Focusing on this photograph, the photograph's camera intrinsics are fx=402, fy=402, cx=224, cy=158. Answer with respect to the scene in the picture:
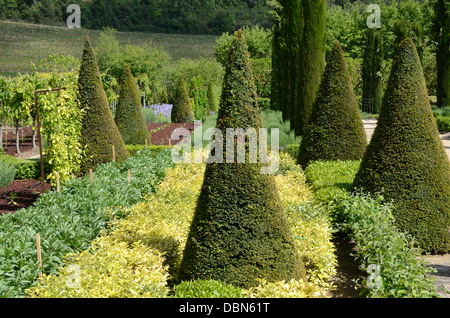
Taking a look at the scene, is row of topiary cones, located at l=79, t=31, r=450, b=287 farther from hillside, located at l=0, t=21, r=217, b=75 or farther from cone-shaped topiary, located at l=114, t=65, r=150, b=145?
hillside, located at l=0, t=21, r=217, b=75

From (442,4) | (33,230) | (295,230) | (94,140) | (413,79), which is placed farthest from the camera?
(442,4)

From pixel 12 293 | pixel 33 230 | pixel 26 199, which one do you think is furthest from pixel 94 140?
pixel 12 293

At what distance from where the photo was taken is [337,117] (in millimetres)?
8852

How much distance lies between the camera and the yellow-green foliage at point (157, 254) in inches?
146

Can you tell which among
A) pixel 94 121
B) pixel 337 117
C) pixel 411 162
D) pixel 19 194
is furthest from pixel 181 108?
pixel 411 162

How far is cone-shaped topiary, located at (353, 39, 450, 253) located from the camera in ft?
19.1

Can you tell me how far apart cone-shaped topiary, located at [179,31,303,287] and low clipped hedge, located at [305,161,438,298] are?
0.86 m

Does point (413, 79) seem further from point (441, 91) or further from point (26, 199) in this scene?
point (441, 91)

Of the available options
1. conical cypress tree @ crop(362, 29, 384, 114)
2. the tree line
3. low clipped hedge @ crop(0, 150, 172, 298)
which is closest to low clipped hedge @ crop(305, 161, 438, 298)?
low clipped hedge @ crop(0, 150, 172, 298)

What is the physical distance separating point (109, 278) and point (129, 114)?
9726 millimetres

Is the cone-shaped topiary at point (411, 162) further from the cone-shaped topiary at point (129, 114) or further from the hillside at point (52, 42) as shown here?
the hillside at point (52, 42)

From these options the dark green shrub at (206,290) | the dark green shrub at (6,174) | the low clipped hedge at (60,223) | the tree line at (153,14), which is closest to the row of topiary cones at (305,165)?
the dark green shrub at (206,290)

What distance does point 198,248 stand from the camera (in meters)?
3.91

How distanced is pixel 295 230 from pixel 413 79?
3023 millimetres
